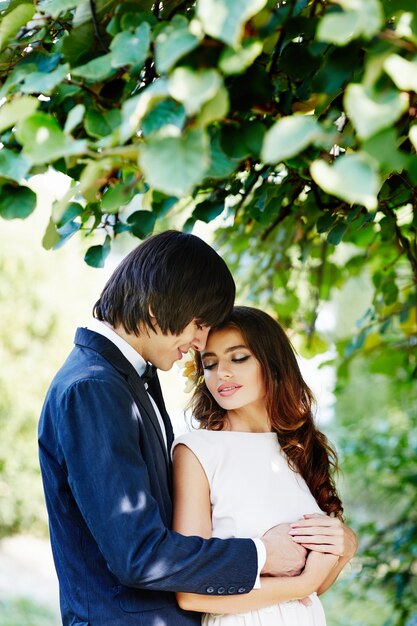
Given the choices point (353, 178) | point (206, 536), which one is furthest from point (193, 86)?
point (206, 536)

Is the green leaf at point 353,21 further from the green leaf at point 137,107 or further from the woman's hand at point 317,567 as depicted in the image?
the woman's hand at point 317,567

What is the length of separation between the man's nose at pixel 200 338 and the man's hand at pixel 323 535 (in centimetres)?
56

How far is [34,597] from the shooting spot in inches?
329

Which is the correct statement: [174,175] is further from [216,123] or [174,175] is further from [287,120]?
[216,123]

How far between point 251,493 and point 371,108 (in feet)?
5.25

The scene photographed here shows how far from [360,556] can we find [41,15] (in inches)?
160

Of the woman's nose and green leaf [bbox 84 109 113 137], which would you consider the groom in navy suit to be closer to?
the woman's nose

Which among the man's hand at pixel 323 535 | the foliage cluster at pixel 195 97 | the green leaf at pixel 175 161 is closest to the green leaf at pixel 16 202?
the foliage cluster at pixel 195 97

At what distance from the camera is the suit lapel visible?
2.06 meters

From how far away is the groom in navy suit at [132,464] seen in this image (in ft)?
5.92

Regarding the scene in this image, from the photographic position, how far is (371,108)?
38.7 inches

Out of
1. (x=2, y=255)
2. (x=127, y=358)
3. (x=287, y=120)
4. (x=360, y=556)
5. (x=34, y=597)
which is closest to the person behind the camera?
(x=287, y=120)

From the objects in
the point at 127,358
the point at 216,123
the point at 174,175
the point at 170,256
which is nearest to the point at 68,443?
the point at 127,358

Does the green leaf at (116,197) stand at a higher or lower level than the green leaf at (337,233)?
higher
